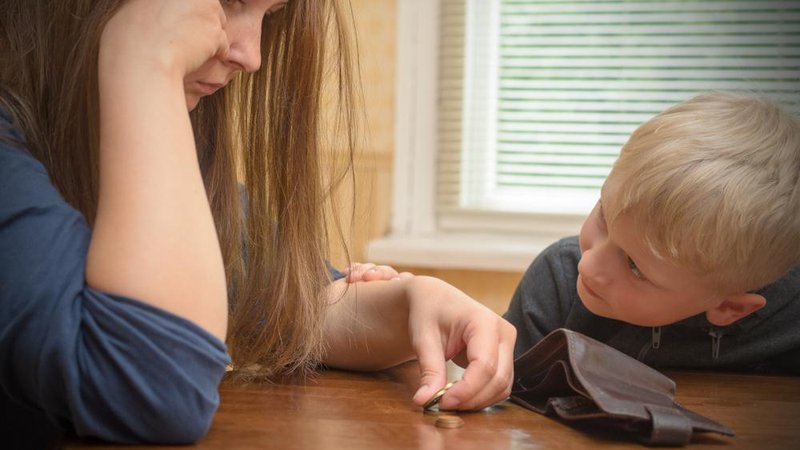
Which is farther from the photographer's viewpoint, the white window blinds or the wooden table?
the white window blinds

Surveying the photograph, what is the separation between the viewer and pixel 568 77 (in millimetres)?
2793

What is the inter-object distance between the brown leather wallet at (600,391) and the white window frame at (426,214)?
177cm

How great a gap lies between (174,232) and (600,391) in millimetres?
400

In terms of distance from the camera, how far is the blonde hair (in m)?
1.12

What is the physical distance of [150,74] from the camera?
0.81 m

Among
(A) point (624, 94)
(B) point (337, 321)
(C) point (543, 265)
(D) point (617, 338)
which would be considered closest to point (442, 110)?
(A) point (624, 94)

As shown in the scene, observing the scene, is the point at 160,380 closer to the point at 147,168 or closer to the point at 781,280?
the point at 147,168

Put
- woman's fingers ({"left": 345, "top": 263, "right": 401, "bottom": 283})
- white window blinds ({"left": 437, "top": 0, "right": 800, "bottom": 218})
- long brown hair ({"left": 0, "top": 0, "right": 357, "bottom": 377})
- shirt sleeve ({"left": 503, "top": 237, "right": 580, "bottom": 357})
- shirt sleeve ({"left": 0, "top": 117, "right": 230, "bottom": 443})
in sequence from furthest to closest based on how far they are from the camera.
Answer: white window blinds ({"left": 437, "top": 0, "right": 800, "bottom": 218})
shirt sleeve ({"left": 503, "top": 237, "right": 580, "bottom": 357})
woman's fingers ({"left": 345, "top": 263, "right": 401, "bottom": 283})
long brown hair ({"left": 0, "top": 0, "right": 357, "bottom": 377})
shirt sleeve ({"left": 0, "top": 117, "right": 230, "bottom": 443})

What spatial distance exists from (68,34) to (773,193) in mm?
841

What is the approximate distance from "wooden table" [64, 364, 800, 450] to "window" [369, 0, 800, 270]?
171 cm

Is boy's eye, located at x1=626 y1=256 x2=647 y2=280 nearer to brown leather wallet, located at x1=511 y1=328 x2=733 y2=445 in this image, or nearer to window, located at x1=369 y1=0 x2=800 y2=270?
brown leather wallet, located at x1=511 y1=328 x2=733 y2=445

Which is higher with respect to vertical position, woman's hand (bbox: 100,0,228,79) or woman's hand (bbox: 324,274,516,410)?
woman's hand (bbox: 100,0,228,79)

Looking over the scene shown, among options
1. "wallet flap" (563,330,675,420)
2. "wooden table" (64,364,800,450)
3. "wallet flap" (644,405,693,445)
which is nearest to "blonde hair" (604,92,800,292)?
"wooden table" (64,364,800,450)

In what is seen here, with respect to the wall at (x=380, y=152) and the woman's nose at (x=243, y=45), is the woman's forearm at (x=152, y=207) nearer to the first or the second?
the woman's nose at (x=243, y=45)
